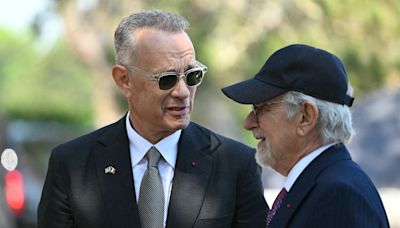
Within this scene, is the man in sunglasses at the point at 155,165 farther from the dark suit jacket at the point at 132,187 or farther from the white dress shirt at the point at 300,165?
the white dress shirt at the point at 300,165

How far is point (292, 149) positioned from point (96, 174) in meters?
0.96

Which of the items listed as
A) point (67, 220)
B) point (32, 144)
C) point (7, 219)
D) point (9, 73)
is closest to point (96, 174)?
point (67, 220)

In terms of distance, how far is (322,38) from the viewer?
42.8 ft

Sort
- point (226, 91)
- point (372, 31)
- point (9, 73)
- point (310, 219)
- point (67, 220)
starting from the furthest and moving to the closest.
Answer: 1. point (9, 73)
2. point (372, 31)
3. point (67, 220)
4. point (226, 91)
5. point (310, 219)

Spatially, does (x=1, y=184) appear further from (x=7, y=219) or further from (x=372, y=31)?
(x=372, y=31)

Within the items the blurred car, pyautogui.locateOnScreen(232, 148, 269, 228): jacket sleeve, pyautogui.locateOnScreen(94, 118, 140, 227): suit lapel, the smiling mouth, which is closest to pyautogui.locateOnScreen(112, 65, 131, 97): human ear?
pyautogui.locateOnScreen(94, 118, 140, 227): suit lapel

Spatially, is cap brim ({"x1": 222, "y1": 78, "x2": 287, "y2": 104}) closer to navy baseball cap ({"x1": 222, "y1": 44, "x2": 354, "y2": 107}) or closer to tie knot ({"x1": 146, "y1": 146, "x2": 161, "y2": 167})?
navy baseball cap ({"x1": 222, "y1": 44, "x2": 354, "y2": 107})

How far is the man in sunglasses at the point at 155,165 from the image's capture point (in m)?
3.88

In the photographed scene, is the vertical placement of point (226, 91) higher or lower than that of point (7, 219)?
higher

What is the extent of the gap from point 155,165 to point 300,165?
2.50ft

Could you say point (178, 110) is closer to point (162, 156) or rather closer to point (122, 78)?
point (162, 156)

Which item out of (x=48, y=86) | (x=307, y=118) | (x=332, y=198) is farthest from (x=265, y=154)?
(x=48, y=86)

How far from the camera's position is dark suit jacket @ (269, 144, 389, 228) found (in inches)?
121

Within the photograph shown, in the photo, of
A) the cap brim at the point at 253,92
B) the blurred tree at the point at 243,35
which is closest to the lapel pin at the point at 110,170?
the cap brim at the point at 253,92
